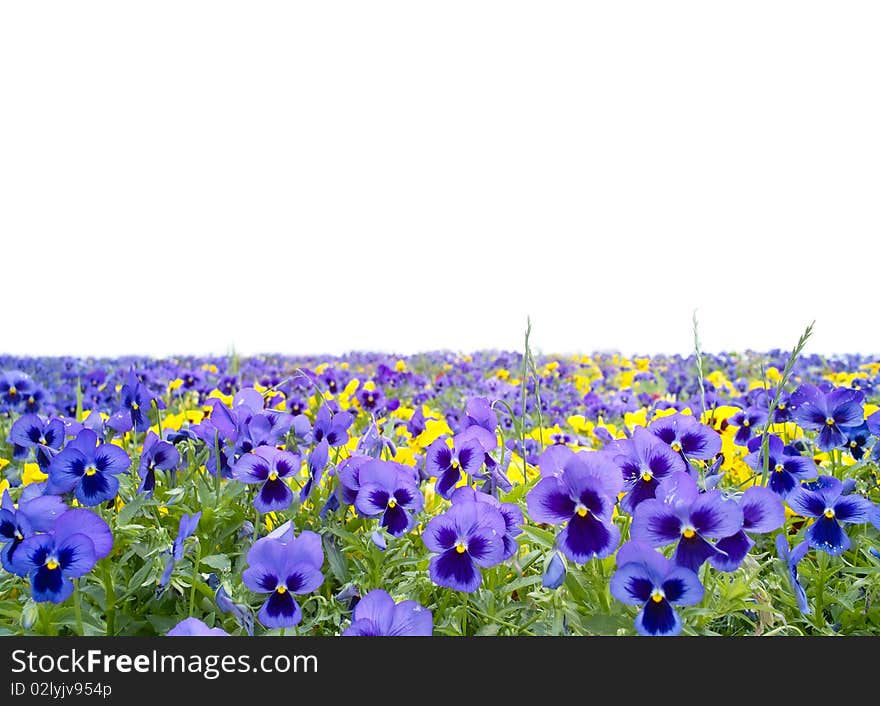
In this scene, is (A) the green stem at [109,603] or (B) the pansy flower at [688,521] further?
(A) the green stem at [109,603]

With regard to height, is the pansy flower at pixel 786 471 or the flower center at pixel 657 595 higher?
the pansy flower at pixel 786 471

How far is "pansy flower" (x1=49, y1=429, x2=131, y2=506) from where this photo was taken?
2428 mm

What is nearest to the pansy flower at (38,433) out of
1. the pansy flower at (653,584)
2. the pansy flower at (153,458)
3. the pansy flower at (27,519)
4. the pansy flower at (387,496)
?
the pansy flower at (153,458)

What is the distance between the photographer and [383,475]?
2.30 meters

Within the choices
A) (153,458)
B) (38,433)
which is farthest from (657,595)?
(38,433)

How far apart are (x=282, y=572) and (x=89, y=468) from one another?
862 mm

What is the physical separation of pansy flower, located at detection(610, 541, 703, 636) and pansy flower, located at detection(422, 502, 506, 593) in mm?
316

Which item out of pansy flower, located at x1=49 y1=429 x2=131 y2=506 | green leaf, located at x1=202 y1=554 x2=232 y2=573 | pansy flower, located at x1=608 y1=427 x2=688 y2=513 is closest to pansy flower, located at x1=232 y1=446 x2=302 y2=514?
green leaf, located at x1=202 y1=554 x2=232 y2=573

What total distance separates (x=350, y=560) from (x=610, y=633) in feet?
3.28

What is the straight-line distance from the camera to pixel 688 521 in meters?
1.87

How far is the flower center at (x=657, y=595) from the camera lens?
1.79 metres

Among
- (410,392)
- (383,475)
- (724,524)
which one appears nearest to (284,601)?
(383,475)

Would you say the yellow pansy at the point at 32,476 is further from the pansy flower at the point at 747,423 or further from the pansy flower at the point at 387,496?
the pansy flower at the point at 747,423
